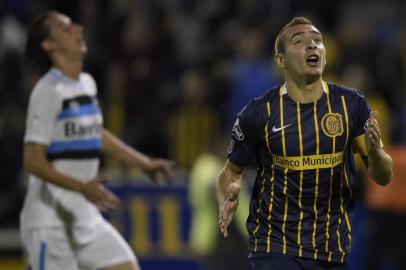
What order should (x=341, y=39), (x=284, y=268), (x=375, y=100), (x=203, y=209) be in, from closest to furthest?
(x=284, y=268) < (x=203, y=209) < (x=375, y=100) < (x=341, y=39)

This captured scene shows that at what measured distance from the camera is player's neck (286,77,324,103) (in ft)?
16.7

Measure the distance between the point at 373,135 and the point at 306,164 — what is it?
0.40 meters

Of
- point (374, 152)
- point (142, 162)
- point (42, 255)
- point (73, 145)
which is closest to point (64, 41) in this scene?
point (73, 145)

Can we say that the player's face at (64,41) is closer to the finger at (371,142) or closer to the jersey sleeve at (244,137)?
the jersey sleeve at (244,137)

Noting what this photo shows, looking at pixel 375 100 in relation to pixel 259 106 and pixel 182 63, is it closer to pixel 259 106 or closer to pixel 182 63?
pixel 182 63

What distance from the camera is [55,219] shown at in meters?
6.21

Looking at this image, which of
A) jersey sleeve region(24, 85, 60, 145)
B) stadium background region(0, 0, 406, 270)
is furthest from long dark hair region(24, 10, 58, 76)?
stadium background region(0, 0, 406, 270)

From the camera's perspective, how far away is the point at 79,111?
6.25 m

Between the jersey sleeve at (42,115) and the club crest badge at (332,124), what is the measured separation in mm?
1778

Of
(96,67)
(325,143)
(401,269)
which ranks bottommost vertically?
(401,269)

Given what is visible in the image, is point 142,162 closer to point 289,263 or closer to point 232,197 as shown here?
point 232,197

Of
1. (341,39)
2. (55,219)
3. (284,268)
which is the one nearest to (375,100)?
(341,39)

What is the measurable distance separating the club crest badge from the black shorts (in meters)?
0.60

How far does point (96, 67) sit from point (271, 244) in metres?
6.36
